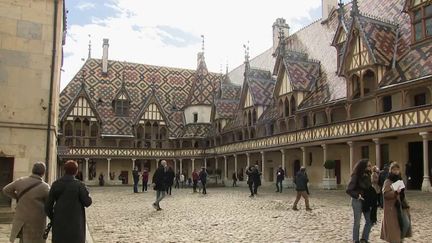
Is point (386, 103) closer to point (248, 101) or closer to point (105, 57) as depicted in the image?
point (248, 101)

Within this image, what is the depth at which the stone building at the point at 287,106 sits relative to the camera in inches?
915

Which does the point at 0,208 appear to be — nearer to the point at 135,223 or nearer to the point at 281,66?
the point at 135,223

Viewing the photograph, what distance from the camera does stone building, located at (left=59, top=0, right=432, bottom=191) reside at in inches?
915

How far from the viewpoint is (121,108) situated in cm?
4872

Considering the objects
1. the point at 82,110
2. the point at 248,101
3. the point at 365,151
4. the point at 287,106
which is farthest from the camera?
the point at 82,110

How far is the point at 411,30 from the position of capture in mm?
24062

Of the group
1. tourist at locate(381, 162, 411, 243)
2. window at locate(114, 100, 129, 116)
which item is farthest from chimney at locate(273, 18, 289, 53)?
tourist at locate(381, 162, 411, 243)

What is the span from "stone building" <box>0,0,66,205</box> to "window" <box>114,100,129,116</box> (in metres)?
37.8

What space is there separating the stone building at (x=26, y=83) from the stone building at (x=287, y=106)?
51.1ft

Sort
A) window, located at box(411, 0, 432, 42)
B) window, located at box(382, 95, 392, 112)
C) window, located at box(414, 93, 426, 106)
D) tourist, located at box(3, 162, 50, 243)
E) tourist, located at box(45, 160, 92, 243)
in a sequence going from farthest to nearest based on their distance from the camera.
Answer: window, located at box(382, 95, 392, 112), window, located at box(411, 0, 432, 42), window, located at box(414, 93, 426, 106), tourist, located at box(3, 162, 50, 243), tourist, located at box(45, 160, 92, 243)

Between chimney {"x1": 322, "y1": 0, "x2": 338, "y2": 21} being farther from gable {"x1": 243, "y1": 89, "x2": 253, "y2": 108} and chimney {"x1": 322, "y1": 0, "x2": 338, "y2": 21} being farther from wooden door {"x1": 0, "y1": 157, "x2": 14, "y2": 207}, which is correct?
wooden door {"x1": 0, "y1": 157, "x2": 14, "y2": 207}

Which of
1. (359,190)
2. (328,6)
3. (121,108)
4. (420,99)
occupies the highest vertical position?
(328,6)

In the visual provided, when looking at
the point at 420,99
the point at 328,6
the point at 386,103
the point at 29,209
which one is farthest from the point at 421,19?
the point at 29,209

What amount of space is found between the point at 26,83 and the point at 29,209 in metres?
5.62
